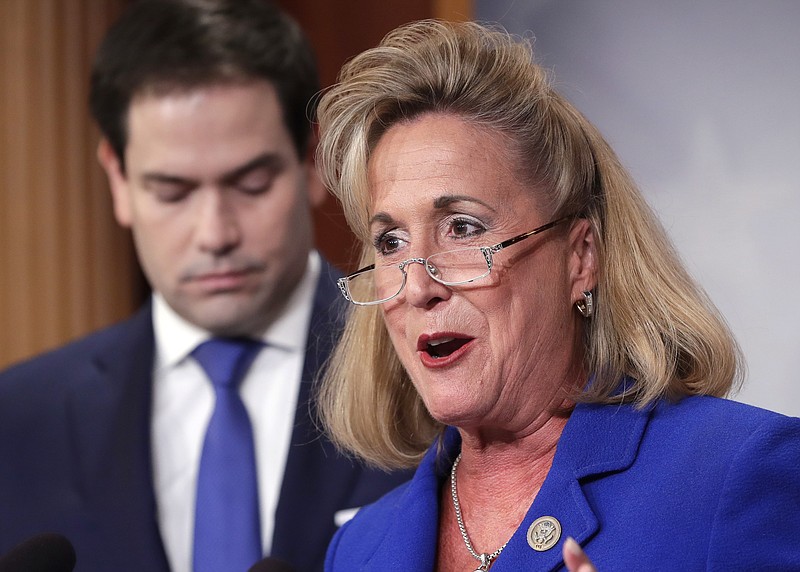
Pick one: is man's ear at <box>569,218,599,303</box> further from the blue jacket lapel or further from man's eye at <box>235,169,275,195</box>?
man's eye at <box>235,169,275,195</box>

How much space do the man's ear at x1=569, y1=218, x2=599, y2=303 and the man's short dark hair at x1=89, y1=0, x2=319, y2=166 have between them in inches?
37.8

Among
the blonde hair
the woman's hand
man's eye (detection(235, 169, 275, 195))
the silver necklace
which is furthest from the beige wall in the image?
the woman's hand

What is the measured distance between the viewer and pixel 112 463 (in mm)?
2580

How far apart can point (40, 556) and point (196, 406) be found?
4.12ft

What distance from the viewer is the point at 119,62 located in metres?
2.68

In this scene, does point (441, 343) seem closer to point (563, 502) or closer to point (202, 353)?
point (563, 502)

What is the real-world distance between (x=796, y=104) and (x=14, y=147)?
246cm

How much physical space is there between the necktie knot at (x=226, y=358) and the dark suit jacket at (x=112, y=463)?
14 cm

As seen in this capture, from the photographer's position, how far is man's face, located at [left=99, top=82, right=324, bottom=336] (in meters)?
2.57

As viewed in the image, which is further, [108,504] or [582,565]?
[108,504]

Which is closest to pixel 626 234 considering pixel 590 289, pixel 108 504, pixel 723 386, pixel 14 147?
pixel 590 289

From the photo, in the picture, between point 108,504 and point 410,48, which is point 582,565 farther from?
point 108,504

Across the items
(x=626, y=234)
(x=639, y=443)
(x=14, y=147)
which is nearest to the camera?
(x=639, y=443)

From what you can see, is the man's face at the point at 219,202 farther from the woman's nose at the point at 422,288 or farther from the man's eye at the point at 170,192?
the woman's nose at the point at 422,288
